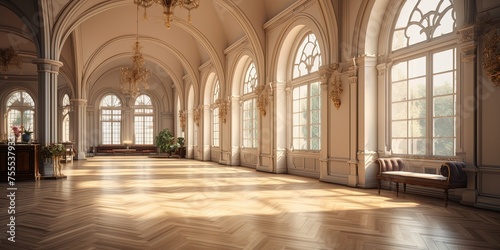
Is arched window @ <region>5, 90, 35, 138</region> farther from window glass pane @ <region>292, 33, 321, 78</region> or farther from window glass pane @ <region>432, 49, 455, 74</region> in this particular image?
window glass pane @ <region>432, 49, 455, 74</region>

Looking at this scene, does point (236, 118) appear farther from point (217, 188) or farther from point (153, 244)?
point (153, 244)

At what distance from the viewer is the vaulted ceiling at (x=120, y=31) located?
10703 millimetres

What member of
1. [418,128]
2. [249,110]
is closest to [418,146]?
[418,128]

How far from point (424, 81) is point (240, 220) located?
4.95 meters

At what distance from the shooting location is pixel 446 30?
7070 millimetres

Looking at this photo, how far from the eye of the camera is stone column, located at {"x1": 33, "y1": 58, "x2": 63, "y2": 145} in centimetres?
1045

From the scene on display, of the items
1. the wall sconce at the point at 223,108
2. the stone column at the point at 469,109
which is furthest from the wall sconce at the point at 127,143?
the stone column at the point at 469,109

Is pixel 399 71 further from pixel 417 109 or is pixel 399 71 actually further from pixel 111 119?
pixel 111 119

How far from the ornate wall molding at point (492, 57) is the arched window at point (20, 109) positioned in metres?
27.7

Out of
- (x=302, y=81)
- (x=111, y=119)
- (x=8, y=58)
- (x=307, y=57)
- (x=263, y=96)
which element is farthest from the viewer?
(x=111, y=119)

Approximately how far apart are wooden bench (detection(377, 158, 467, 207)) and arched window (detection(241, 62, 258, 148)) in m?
7.24

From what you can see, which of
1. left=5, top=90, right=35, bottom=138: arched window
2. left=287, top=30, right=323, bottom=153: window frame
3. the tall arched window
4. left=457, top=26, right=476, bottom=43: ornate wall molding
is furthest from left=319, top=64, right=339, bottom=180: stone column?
left=5, top=90, right=35, bottom=138: arched window

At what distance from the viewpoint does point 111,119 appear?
27.0 metres

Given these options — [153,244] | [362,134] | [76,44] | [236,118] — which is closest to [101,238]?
[153,244]
